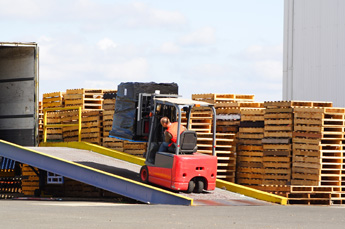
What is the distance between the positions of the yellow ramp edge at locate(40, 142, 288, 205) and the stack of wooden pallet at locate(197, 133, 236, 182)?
1.20 metres

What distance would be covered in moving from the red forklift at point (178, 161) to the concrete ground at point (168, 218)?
3.73ft

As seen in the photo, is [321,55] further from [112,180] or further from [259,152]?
[112,180]

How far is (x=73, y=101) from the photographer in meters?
20.2

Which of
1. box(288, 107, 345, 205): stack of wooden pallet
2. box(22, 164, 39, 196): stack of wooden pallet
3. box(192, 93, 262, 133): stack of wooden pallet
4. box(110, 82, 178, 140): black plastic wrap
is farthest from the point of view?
box(22, 164, 39, 196): stack of wooden pallet

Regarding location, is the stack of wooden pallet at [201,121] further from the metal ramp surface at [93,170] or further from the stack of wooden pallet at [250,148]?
the metal ramp surface at [93,170]

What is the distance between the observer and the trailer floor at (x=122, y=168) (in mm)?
14008

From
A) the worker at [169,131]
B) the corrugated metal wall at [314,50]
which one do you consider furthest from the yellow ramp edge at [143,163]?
the corrugated metal wall at [314,50]

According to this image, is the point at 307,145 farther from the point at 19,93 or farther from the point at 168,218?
the point at 19,93

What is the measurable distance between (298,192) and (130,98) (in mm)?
4398

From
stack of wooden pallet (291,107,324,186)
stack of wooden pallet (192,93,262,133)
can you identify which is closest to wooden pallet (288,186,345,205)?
stack of wooden pallet (291,107,324,186)

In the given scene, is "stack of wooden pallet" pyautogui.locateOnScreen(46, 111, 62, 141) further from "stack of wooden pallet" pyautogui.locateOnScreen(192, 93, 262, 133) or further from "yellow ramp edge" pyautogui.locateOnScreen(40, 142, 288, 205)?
"stack of wooden pallet" pyautogui.locateOnScreen(192, 93, 262, 133)

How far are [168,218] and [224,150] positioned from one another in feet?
24.1

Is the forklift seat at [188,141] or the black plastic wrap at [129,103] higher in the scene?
the black plastic wrap at [129,103]

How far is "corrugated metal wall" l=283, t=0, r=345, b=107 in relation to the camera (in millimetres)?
23734
